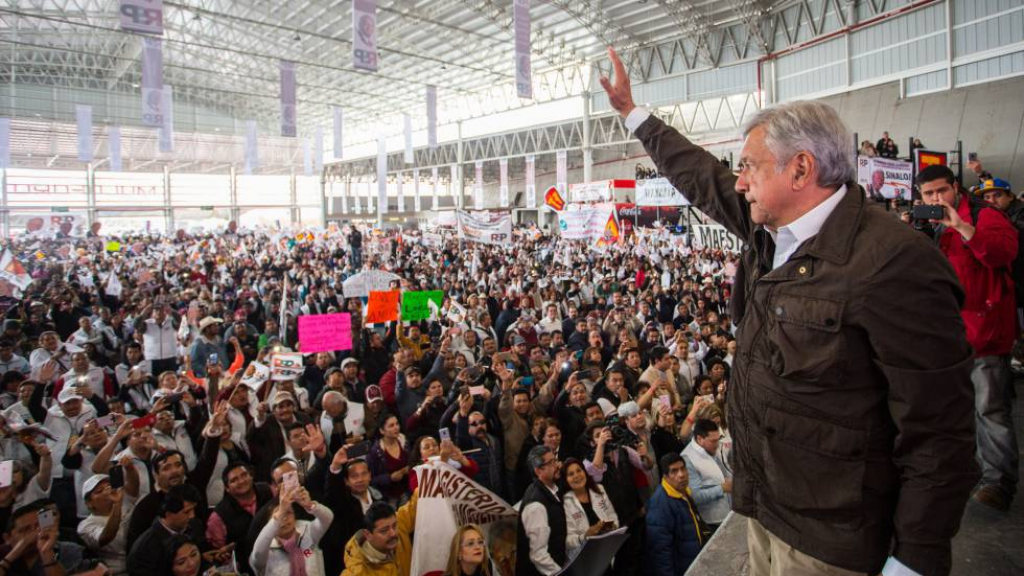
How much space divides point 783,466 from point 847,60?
899 inches

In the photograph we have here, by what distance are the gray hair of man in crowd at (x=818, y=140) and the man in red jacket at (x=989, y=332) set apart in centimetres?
161

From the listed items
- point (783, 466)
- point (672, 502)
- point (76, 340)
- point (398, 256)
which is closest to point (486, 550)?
point (672, 502)

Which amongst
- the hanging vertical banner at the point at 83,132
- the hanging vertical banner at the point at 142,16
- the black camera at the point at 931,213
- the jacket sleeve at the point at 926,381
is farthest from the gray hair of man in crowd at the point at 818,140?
the hanging vertical banner at the point at 83,132

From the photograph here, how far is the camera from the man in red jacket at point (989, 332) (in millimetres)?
2611

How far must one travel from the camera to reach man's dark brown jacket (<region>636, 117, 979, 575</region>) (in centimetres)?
114

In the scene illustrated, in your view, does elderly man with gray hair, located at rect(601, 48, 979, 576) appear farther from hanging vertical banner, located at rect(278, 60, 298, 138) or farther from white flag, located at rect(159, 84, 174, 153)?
white flag, located at rect(159, 84, 174, 153)

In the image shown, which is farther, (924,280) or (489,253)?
(489,253)

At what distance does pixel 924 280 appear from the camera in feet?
3.71

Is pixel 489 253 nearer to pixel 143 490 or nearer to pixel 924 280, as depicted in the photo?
pixel 143 490

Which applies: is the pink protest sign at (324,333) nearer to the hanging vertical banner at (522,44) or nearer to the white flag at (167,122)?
the hanging vertical banner at (522,44)

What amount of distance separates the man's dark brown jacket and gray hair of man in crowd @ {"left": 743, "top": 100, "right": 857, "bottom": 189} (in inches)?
2.1

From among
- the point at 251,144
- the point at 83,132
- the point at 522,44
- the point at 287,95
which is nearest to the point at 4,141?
the point at 83,132

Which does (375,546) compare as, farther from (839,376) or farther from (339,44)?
(339,44)

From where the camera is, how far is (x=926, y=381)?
44.3 inches
